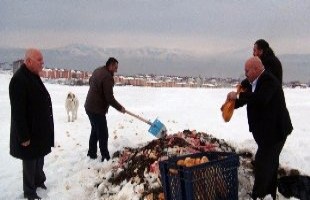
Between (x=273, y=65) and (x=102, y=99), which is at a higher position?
(x=273, y=65)

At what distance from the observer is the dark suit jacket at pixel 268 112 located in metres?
6.95

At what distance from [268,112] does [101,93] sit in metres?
4.67

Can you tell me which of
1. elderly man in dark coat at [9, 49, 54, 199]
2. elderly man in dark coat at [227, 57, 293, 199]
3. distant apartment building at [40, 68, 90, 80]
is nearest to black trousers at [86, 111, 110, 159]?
elderly man in dark coat at [9, 49, 54, 199]

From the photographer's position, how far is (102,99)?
10.7 meters

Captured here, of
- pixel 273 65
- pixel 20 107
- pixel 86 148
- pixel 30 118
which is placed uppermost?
pixel 273 65

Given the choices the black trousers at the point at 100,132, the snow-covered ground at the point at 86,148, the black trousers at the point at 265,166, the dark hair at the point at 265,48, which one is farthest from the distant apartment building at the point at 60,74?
the black trousers at the point at 265,166

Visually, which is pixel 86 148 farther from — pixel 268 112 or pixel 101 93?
pixel 268 112

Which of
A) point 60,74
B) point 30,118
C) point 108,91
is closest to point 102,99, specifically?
point 108,91

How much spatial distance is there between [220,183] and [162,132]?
13.7 ft

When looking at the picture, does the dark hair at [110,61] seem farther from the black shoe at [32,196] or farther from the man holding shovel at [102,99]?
the black shoe at [32,196]

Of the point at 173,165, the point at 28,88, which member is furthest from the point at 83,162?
the point at 173,165

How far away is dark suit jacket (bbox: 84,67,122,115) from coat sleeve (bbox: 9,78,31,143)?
2804 millimetres

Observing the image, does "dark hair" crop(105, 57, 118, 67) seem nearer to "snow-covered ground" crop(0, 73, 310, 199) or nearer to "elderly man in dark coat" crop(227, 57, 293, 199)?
"snow-covered ground" crop(0, 73, 310, 199)

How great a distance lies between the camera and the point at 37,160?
8.66 m
